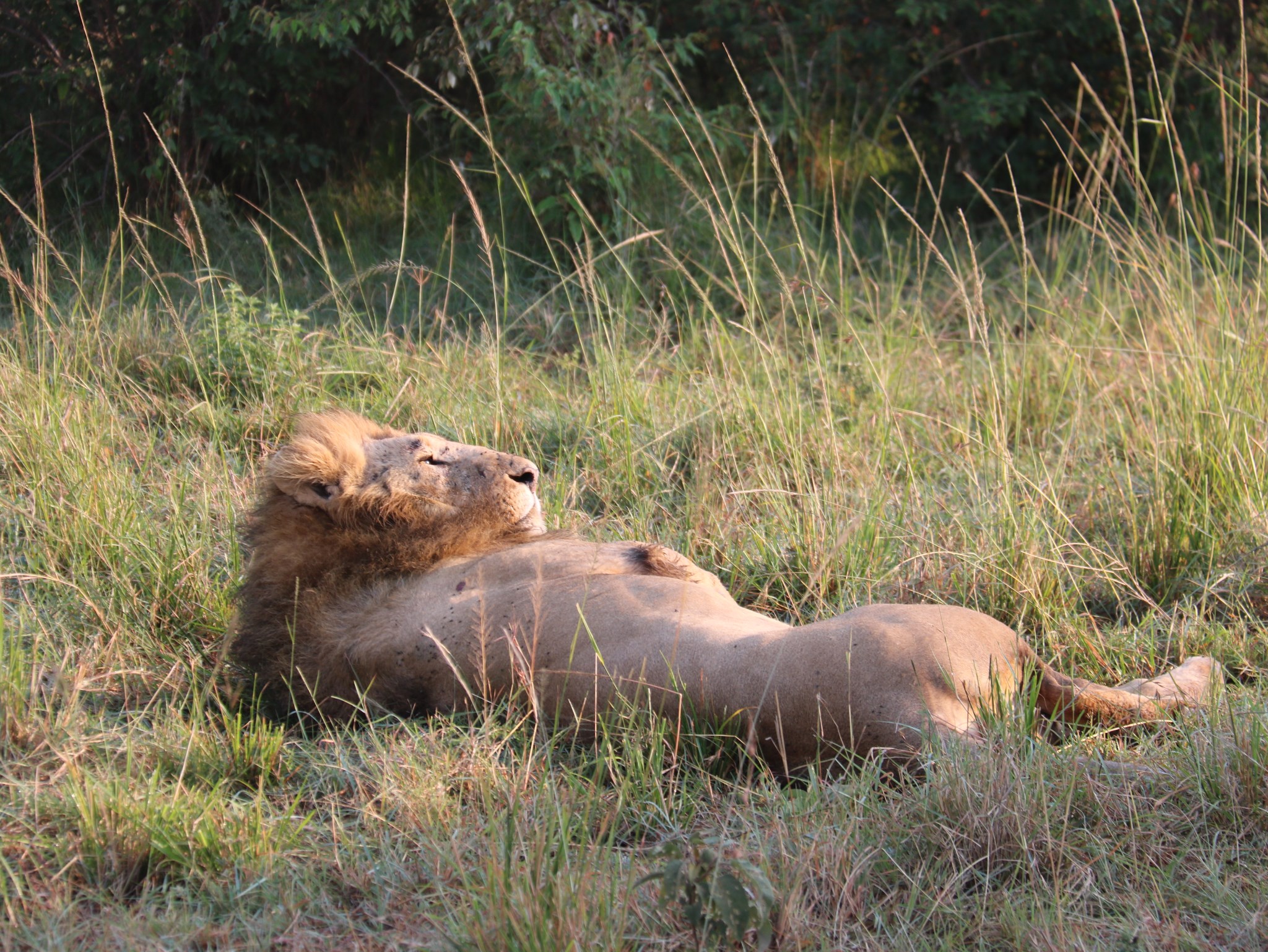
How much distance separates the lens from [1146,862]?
2234 mm

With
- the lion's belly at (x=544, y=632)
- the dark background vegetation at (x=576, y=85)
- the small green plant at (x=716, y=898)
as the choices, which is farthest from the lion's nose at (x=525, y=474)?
the dark background vegetation at (x=576, y=85)

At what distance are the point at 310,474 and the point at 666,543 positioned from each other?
48.7 inches

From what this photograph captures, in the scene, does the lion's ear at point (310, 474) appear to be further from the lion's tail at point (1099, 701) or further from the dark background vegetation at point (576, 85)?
the dark background vegetation at point (576, 85)

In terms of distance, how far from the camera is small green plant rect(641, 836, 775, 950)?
1.87 m

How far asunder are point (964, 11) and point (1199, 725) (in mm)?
5735

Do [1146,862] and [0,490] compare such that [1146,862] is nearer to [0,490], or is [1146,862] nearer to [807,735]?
[807,735]

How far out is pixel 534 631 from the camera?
8.82 feet

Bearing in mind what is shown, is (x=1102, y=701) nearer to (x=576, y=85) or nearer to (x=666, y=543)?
(x=666, y=543)

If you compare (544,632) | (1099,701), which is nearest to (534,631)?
(544,632)

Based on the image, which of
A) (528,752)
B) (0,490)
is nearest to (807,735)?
(528,752)

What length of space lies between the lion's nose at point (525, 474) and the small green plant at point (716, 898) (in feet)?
5.46

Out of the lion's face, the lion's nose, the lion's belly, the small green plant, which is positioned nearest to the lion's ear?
the lion's face

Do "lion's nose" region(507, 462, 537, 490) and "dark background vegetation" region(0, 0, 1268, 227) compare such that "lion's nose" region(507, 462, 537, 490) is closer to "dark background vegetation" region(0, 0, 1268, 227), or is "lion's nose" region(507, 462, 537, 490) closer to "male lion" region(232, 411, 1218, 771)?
"male lion" region(232, 411, 1218, 771)

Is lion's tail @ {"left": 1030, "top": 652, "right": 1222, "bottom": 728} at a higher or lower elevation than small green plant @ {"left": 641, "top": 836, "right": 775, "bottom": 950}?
lower
